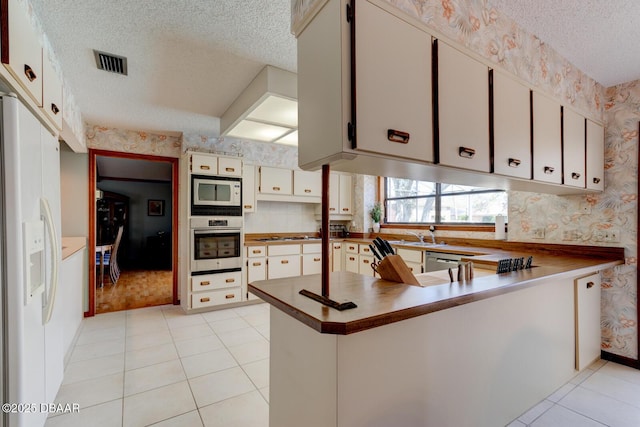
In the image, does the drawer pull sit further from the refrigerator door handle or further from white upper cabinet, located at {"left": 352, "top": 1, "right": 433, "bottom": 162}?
white upper cabinet, located at {"left": 352, "top": 1, "right": 433, "bottom": 162}

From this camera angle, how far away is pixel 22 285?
4.47ft

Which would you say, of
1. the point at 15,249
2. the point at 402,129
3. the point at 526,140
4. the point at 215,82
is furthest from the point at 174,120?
the point at 526,140

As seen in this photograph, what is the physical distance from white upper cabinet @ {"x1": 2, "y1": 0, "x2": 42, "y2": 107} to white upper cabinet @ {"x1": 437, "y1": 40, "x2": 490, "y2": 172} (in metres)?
1.97

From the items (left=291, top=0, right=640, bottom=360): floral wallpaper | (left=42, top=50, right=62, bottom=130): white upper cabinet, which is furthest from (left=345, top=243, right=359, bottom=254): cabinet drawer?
(left=42, top=50, right=62, bottom=130): white upper cabinet

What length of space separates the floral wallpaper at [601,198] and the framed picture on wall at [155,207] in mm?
8588

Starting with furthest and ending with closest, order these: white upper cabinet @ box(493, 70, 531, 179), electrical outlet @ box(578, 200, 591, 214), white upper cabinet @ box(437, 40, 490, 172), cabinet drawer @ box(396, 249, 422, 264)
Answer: cabinet drawer @ box(396, 249, 422, 264) → electrical outlet @ box(578, 200, 591, 214) → white upper cabinet @ box(493, 70, 531, 179) → white upper cabinet @ box(437, 40, 490, 172)

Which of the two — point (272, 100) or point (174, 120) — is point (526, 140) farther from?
point (174, 120)

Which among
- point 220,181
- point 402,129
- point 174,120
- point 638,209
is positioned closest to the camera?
point 402,129

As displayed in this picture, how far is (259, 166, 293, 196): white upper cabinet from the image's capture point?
15.1 feet

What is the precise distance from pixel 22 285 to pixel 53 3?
165 centimetres

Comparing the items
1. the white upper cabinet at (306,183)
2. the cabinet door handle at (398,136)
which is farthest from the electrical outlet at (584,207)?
the white upper cabinet at (306,183)

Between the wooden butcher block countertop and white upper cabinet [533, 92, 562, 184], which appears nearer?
the wooden butcher block countertop

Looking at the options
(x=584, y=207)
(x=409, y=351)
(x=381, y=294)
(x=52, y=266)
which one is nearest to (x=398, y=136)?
(x=381, y=294)

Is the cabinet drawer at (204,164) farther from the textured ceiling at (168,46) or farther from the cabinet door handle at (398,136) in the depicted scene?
the cabinet door handle at (398,136)
